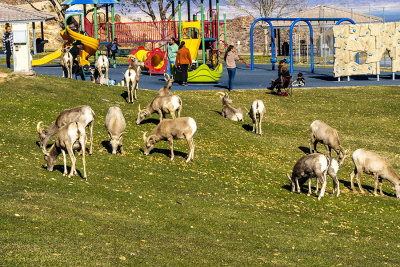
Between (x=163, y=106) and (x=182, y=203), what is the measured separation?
8768 mm

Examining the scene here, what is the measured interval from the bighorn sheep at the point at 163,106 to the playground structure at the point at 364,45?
69.4 ft

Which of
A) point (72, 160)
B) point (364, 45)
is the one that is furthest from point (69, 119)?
point (364, 45)

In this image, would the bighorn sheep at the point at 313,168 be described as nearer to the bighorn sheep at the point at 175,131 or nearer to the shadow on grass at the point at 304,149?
the bighorn sheep at the point at 175,131

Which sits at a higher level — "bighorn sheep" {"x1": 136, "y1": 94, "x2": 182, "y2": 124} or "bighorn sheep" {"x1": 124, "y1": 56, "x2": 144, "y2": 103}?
"bighorn sheep" {"x1": 124, "y1": 56, "x2": 144, "y2": 103}

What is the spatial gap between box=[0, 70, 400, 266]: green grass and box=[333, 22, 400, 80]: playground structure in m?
14.1

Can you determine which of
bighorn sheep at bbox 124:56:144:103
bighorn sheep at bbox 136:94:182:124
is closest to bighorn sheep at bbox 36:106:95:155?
bighorn sheep at bbox 136:94:182:124

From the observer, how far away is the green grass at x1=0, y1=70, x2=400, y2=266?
38.0ft

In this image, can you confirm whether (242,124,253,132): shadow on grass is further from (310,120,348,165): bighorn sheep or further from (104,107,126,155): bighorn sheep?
(104,107,126,155): bighorn sheep

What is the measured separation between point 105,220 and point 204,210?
3032mm

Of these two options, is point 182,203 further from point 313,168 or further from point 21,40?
point 21,40

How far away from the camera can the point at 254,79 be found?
42906 mm

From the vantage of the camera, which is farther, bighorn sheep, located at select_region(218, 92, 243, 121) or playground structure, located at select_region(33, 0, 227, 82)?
playground structure, located at select_region(33, 0, 227, 82)

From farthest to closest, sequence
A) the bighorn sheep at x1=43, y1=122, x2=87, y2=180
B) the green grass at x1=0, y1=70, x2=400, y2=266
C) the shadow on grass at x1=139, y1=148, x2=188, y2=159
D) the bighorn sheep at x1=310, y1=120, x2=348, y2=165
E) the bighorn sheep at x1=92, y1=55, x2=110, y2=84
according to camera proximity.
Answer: the bighorn sheep at x1=92, y1=55, x2=110, y2=84, the bighorn sheep at x1=310, y1=120, x2=348, y2=165, the shadow on grass at x1=139, y1=148, x2=188, y2=159, the bighorn sheep at x1=43, y1=122, x2=87, y2=180, the green grass at x1=0, y1=70, x2=400, y2=266

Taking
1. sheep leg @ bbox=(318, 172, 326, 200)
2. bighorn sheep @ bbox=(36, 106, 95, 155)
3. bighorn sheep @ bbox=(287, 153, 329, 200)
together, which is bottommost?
sheep leg @ bbox=(318, 172, 326, 200)
